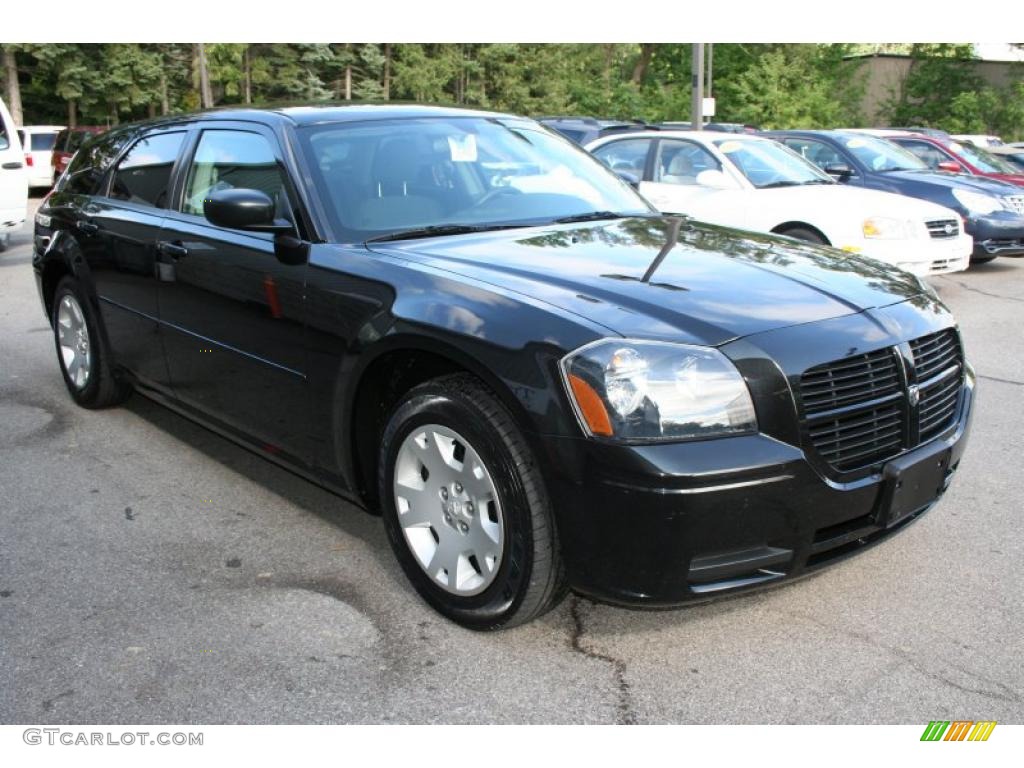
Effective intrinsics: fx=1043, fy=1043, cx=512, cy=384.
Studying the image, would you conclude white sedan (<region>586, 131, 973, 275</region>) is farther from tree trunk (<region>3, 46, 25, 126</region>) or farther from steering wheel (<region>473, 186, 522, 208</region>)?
tree trunk (<region>3, 46, 25, 126</region>)

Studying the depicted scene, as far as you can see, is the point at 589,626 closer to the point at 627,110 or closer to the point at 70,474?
the point at 70,474

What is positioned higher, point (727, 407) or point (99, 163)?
point (99, 163)

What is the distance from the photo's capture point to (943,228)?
945 cm

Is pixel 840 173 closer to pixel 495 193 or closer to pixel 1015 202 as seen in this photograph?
pixel 1015 202

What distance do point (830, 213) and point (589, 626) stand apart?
6.47 m

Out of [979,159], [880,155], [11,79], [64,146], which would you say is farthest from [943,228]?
[11,79]

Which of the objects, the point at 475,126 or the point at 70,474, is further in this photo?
the point at 70,474

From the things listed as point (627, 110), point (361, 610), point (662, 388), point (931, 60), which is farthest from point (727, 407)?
point (931, 60)

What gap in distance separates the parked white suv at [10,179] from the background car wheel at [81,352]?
24.2 ft

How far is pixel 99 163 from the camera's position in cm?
571

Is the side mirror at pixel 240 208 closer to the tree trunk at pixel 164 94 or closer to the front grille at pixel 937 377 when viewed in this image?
the front grille at pixel 937 377

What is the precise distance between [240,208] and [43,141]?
25460 mm

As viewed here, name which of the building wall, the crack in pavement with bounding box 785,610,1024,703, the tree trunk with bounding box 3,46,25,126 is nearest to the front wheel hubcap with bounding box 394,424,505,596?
the crack in pavement with bounding box 785,610,1024,703
